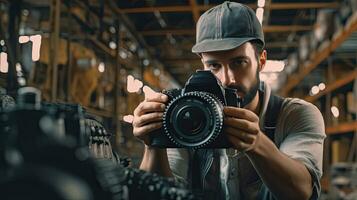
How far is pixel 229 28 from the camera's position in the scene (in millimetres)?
1661

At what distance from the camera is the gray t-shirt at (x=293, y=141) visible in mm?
1522

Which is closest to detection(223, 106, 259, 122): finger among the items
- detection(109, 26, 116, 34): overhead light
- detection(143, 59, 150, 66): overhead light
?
detection(109, 26, 116, 34): overhead light

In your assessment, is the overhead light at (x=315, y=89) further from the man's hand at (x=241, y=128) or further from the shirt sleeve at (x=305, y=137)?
the man's hand at (x=241, y=128)

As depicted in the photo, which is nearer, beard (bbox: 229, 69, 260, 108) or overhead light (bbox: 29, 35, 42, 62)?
beard (bbox: 229, 69, 260, 108)

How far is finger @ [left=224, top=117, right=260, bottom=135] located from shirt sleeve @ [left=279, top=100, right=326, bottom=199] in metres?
0.27

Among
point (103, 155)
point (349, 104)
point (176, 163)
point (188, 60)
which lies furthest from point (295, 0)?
point (103, 155)

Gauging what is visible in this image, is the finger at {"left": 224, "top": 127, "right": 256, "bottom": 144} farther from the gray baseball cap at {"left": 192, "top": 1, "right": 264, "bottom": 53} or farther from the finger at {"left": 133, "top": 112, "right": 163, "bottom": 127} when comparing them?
the gray baseball cap at {"left": 192, "top": 1, "right": 264, "bottom": 53}

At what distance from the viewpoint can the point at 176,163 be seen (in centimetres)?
175

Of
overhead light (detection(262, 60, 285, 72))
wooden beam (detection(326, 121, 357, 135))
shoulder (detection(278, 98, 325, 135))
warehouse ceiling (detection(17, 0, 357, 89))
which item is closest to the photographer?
shoulder (detection(278, 98, 325, 135))

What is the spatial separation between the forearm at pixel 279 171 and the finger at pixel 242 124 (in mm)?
39

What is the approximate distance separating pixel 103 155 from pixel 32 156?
1.77 feet

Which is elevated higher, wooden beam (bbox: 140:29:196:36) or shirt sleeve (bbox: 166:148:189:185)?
wooden beam (bbox: 140:29:196:36)

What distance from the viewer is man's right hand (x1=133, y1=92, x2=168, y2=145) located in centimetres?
133

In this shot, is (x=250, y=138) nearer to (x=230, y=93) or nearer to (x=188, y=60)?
(x=230, y=93)
